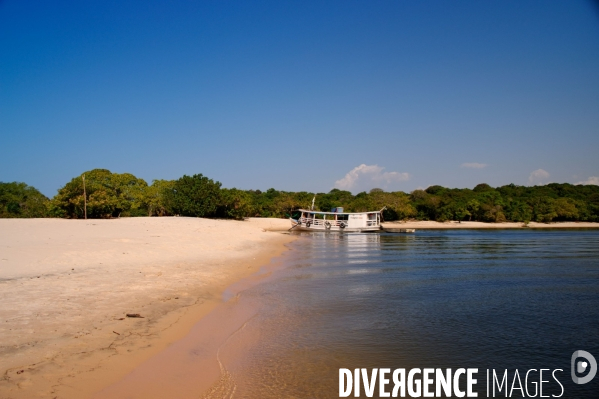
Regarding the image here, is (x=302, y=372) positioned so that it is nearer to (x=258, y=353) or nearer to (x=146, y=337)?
(x=258, y=353)

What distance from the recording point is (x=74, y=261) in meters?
14.0

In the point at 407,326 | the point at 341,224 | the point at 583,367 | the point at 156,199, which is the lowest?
the point at 583,367

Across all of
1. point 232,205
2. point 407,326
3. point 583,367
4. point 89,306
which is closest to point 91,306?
point 89,306

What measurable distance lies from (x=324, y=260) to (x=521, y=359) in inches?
589

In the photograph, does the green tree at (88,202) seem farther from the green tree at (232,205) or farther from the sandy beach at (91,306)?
the sandy beach at (91,306)

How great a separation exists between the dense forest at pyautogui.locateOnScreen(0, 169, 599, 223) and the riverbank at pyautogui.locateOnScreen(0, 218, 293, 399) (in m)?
28.6

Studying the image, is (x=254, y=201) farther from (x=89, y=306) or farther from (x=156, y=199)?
(x=89, y=306)

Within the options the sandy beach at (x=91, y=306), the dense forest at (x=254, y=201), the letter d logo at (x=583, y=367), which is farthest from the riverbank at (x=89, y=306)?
the dense forest at (x=254, y=201)

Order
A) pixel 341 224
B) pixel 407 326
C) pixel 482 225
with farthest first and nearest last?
pixel 482 225
pixel 341 224
pixel 407 326

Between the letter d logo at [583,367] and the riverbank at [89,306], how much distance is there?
23.8 ft

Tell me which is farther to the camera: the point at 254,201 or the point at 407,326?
the point at 254,201

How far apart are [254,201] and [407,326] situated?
7293 cm

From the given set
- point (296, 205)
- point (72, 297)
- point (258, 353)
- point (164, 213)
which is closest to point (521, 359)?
point (258, 353)

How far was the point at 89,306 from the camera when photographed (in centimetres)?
884
